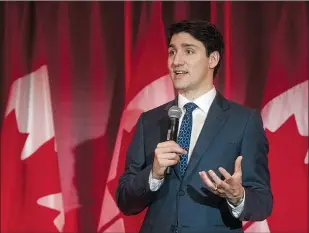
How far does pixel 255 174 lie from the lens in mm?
1583

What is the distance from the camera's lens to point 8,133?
272 cm

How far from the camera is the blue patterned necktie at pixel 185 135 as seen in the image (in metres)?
1.61

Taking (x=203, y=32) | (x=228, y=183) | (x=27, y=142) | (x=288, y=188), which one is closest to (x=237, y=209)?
(x=228, y=183)

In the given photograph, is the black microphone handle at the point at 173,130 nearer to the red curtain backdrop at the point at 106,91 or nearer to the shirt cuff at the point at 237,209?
the shirt cuff at the point at 237,209

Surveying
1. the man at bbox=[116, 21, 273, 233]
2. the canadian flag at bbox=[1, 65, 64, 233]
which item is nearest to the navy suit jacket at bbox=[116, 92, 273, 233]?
the man at bbox=[116, 21, 273, 233]

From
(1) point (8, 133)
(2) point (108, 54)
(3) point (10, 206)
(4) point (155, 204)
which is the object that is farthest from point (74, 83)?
(4) point (155, 204)

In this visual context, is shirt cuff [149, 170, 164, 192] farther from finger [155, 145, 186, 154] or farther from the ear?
the ear

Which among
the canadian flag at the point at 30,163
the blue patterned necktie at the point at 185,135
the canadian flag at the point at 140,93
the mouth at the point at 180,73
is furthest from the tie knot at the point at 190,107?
the canadian flag at the point at 30,163

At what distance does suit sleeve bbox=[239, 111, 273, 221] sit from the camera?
1481mm

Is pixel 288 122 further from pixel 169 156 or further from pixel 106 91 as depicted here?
pixel 169 156

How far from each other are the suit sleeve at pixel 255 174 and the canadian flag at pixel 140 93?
1091mm

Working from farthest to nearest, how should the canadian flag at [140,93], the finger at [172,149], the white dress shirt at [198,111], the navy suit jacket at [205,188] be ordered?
1. the canadian flag at [140,93]
2. the white dress shirt at [198,111]
3. the navy suit jacket at [205,188]
4. the finger at [172,149]

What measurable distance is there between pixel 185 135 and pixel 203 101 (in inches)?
6.3

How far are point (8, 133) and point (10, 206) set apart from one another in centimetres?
39
